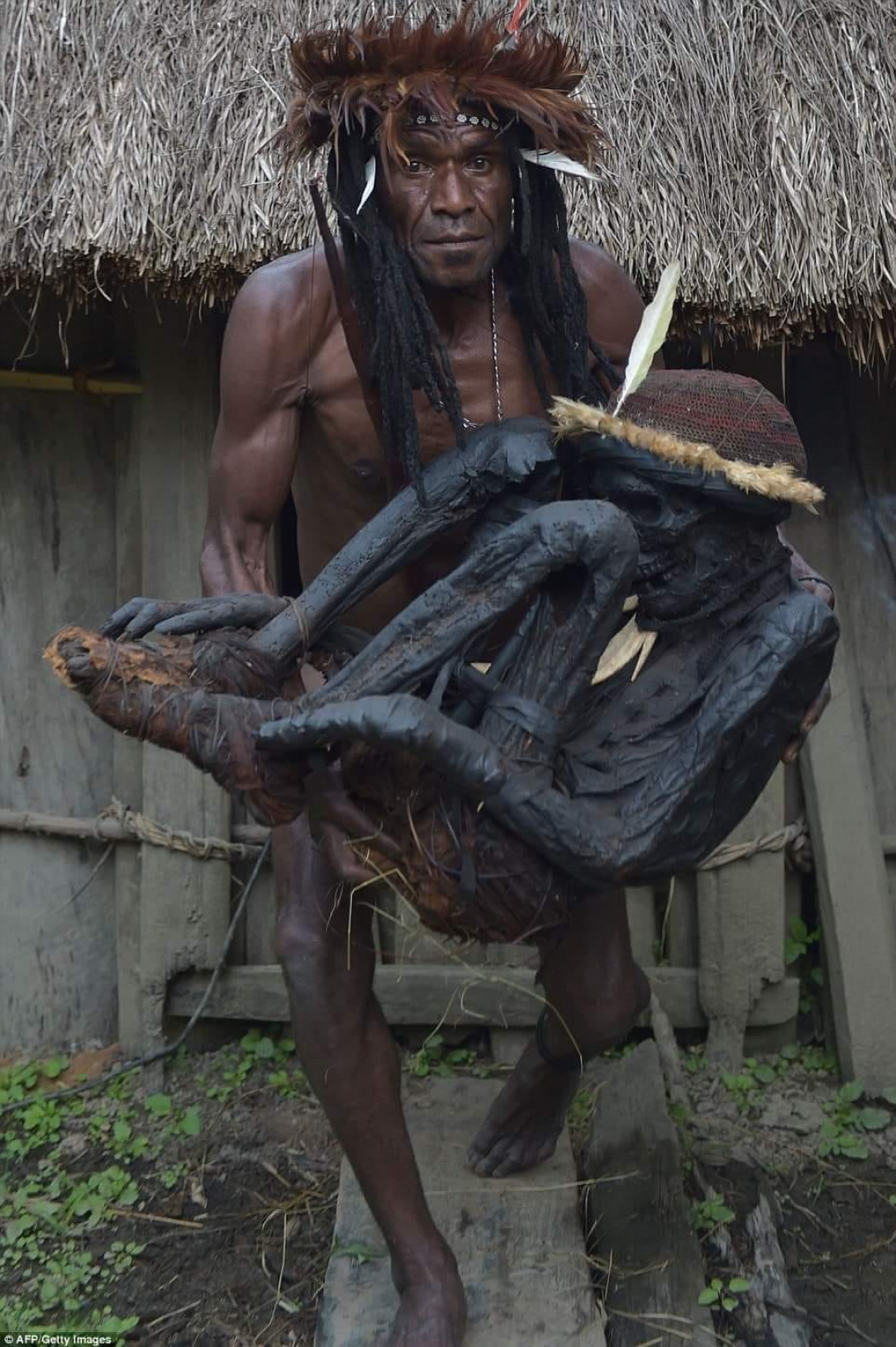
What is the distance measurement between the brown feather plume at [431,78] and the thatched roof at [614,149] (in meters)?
0.86

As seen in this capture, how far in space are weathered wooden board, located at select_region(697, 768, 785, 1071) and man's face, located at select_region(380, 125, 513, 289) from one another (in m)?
1.59

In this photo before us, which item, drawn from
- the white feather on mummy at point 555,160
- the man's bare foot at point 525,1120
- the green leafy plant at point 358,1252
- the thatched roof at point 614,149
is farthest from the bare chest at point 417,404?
the green leafy plant at point 358,1252

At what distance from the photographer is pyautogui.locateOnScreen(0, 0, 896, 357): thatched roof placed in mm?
2662

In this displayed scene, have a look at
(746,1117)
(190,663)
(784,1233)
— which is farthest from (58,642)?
(746,1117)

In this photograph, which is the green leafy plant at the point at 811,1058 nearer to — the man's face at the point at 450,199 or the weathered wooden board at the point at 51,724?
the weathered wooden board at the point at 51,724

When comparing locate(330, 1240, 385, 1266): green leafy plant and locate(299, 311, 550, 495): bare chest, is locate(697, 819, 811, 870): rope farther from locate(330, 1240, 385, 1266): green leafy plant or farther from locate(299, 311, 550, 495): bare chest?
locate(299, 311, 550, 495): bare chest

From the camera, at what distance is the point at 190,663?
1691 millimetres

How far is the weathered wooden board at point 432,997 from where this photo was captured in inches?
124

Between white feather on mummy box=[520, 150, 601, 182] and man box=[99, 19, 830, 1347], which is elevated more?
white feather on mummy box=[520, 150, 601, 182]

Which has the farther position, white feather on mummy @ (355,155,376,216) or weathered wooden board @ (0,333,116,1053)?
weathered wooden board @ (0,333,116,1053)

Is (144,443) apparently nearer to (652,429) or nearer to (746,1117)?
(652,429)

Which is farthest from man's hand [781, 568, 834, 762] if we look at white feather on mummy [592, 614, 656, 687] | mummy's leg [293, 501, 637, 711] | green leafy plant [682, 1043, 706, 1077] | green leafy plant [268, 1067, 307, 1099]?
green leafy plant [268, 1067, 307, 1099]

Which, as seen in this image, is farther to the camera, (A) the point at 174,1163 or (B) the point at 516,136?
(A) the point at 174,1163

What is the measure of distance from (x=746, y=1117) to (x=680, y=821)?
5.42 feet
